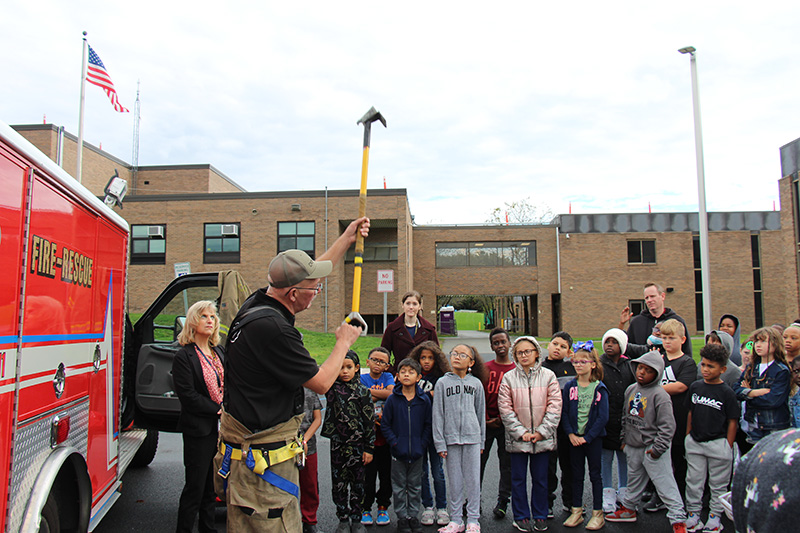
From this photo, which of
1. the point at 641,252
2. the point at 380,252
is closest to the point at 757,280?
the point at 641,252

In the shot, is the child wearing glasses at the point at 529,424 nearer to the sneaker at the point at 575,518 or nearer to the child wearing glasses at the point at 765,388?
the sneaker at the point at 575,518

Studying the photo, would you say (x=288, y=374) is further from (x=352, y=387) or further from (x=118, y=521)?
(x=118, y=521)

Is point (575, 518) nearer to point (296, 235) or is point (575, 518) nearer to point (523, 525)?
point (523, 525)

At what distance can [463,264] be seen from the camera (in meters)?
32.9

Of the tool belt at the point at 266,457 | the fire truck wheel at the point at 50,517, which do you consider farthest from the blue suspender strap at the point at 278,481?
the fire truck wheel at the point at 50,517

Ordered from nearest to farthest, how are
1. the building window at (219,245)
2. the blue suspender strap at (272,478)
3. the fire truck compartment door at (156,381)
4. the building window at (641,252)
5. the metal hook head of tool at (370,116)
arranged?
the blue suspender strap at (272,478) → the metal hook head of tool at (370,116) → the fire truck compartment door at (156,381) → the building window at (219,245) → the building window at (641,252)

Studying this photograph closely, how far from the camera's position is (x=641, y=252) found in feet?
107

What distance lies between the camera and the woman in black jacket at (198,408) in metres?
4.43

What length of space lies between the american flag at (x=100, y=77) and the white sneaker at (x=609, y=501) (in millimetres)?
15110

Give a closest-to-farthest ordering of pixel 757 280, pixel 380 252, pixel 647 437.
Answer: pixel 647 437, pixel 380 252, pixel 757 280

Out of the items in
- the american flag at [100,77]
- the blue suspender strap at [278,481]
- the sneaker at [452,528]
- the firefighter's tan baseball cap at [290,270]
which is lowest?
the sneaker at [452,528]

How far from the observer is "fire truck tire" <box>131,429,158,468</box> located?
6656 mm

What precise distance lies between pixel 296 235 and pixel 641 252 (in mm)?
20715

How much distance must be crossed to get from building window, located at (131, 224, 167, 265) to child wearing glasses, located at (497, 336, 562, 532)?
2567 cm
